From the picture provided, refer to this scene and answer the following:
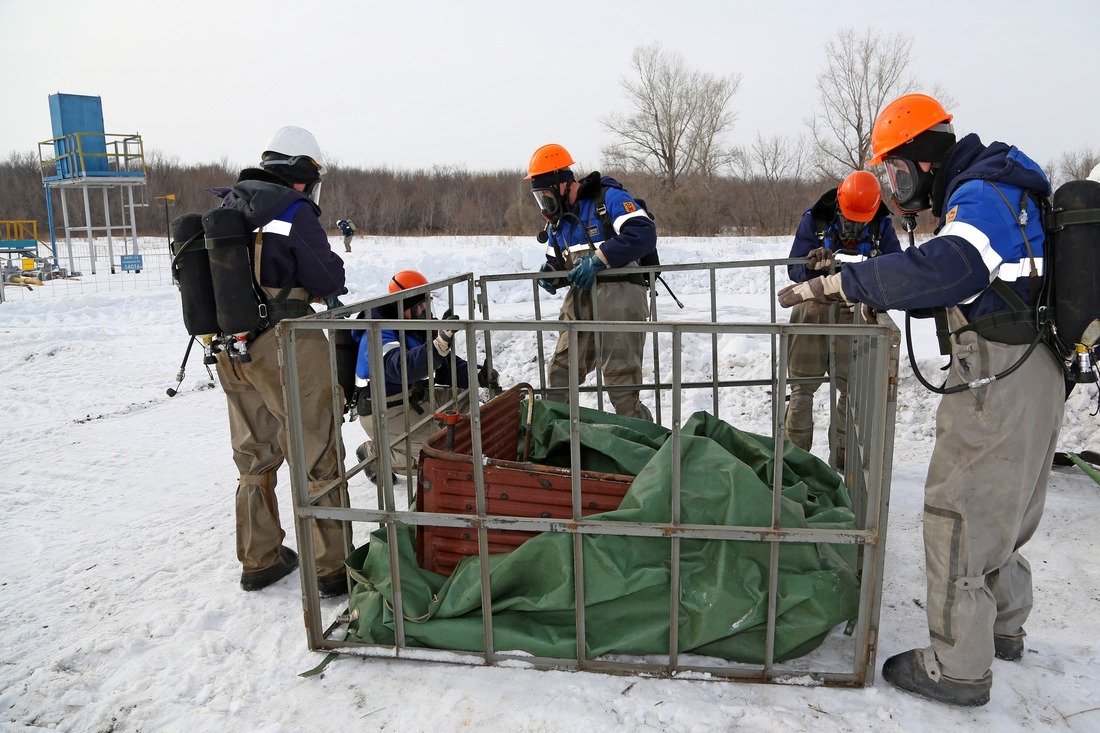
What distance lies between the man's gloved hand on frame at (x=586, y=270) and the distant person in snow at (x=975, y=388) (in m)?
2.63

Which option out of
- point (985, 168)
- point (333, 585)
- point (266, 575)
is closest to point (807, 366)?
point (985, 168)

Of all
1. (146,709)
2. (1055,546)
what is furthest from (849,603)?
(146,709)

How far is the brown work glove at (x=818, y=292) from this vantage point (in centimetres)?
304

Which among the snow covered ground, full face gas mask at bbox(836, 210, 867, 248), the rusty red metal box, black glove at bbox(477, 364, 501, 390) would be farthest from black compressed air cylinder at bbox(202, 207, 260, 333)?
full face gas mask at bbox(836, 210, 867, 248)

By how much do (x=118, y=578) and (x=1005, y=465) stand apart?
430 centimetres

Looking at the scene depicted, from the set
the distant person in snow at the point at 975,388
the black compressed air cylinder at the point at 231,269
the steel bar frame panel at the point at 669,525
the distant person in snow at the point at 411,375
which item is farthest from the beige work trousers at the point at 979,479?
the black compressed air cylinder at the point at 231,269

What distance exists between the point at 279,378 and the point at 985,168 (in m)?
3.25

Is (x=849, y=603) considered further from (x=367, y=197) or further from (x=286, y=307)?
(x=367, y=197)

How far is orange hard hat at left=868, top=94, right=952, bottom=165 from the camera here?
118 inches

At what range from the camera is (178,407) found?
26.5 feet

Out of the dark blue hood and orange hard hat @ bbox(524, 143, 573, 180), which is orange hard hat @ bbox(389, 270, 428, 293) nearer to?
orange hard hat @ bbox(524, 143, 573, 180)

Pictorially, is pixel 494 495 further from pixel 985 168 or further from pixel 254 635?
pixel 985 168

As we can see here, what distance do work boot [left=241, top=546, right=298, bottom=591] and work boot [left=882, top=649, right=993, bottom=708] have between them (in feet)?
9.73

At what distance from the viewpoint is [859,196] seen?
5406 millimetres
